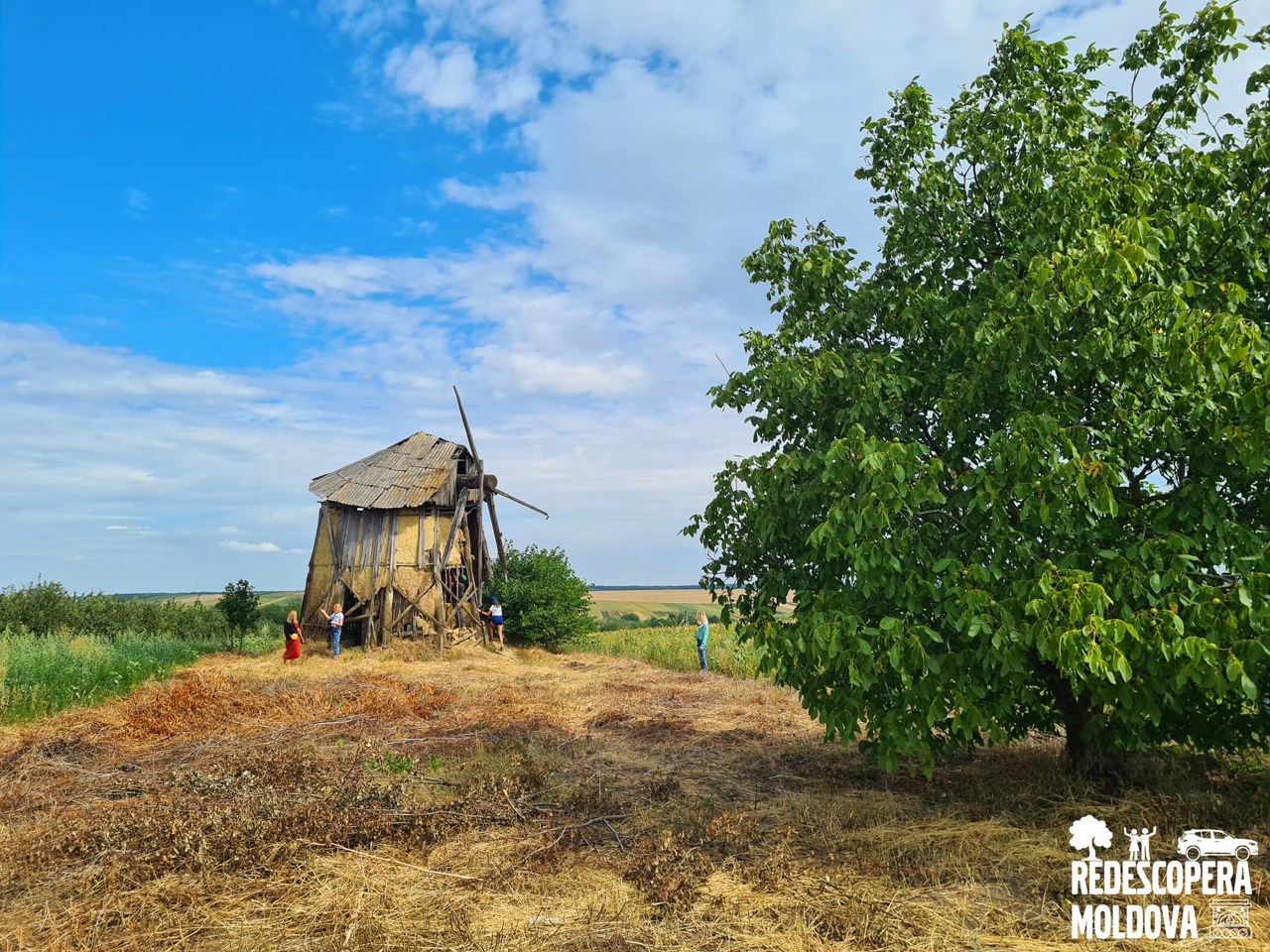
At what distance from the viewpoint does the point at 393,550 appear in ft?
87.6

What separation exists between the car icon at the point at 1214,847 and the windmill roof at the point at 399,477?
23.4 m

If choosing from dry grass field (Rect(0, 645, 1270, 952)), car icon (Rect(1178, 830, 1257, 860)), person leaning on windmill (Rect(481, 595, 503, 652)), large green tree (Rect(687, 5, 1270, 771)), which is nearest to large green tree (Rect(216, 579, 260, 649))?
person leaning on windmill (Rect(481, 595, 503, 652))

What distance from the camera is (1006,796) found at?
8.62m

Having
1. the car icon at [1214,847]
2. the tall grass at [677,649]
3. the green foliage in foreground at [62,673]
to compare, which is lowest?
the tall grass at [677,649]

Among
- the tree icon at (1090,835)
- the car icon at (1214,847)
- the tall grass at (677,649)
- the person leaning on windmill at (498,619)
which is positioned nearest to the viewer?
the car icon at (1214,847)

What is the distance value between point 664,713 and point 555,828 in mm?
7278

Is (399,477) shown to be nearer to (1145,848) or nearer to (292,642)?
(292,642)

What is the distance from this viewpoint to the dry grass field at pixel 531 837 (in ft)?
19.1

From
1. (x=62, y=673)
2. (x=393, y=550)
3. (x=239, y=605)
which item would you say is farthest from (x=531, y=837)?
(x=239, y=605)

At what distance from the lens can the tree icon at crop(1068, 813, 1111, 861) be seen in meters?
6.70

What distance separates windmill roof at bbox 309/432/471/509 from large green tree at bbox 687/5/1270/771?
19.6m

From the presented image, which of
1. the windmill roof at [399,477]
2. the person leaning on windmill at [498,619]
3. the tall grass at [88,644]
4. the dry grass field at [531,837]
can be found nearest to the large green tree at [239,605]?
the tall grass at [88,644]

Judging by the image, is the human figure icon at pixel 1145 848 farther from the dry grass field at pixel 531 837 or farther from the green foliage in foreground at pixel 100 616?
the green foliage in foreground at pixel 100 616

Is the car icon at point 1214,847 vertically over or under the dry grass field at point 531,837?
over
